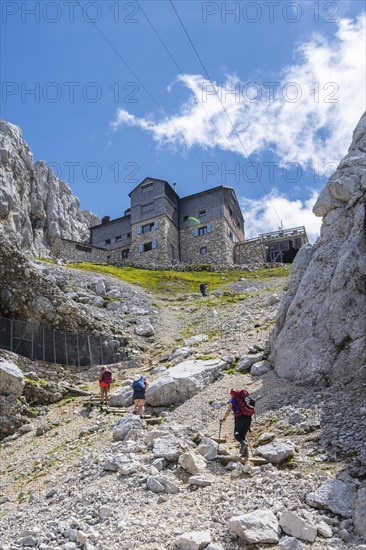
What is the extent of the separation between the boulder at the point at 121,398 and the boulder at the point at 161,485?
9.97m

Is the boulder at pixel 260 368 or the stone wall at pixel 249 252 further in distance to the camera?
the stone wall at pixel 249 252

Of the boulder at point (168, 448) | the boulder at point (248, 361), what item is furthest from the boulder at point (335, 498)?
the boulder at point (248, 361)

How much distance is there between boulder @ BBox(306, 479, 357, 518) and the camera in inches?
376

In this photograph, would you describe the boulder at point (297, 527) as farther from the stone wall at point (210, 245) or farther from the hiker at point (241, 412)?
the stone wall at point (210, 245)

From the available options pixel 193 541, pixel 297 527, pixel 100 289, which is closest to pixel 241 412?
pixel 297 527

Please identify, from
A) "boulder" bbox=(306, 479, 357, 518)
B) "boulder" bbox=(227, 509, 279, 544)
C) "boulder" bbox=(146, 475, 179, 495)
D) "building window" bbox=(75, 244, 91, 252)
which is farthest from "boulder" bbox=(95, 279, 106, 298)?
"building window" bbox=(75, 244, 91, 252)

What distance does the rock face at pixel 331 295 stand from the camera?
1705 cm

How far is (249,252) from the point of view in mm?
83125

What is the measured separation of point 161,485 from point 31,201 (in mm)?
102156

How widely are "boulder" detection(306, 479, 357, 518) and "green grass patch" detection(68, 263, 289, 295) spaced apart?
4435 cm

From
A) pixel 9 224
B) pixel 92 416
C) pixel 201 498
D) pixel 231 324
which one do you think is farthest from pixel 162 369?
pixel 9 224

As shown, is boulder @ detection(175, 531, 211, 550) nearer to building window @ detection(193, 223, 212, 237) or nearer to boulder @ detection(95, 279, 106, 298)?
boulder @ detection(95, 279, 106, 298)

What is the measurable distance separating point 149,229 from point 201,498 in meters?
74.4

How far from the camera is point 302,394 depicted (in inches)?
651
